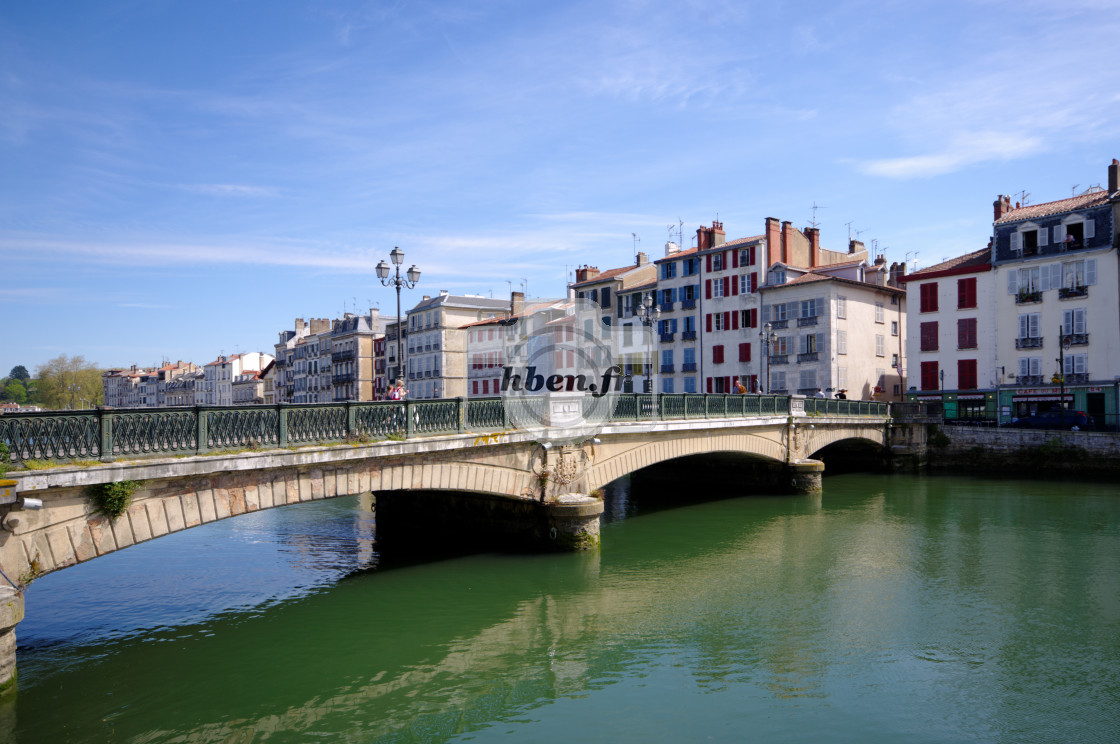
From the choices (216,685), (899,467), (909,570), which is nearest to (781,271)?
(899,467)

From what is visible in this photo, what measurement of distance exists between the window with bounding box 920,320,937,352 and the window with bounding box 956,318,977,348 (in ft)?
4.64

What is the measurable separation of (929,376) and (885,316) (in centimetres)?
726

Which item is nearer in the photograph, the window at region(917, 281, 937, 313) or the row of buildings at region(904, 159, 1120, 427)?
the row of buildings at region(904, 159, 1120, 427)

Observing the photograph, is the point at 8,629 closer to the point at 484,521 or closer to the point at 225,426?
the point at 225,426

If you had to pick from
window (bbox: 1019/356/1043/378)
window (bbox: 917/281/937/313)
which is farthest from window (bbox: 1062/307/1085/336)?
window (bbox: 917/281/937/313)

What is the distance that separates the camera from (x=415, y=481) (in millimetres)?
16484

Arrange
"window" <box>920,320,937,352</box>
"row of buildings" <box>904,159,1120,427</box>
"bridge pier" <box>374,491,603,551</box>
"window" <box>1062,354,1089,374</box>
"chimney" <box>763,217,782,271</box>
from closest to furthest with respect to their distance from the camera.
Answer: "bridge pier" <box>374,491,603,551</box> < "row of buildings" <box>904,159,1120,427</box> < "window" <box>1062,354,1089,374</box> < "window" <box>920,320,937,352</box> < "chimney" <box>763,217,782,271</box>

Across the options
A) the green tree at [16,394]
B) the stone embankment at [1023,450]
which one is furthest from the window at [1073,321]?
the green tree at [16,394]

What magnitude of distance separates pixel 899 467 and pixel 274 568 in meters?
33.9

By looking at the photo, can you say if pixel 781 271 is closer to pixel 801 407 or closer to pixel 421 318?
pixel 801 407

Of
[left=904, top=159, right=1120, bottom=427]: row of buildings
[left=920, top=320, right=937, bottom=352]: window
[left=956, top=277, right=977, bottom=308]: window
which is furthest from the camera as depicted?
[left=920, top=320, right=937, bottom=352]: window

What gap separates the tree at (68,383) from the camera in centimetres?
8850

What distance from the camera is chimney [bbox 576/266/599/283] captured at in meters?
68.5

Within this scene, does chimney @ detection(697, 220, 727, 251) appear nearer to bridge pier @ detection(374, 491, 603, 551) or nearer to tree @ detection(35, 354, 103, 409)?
bridge pier @ detection(374, 491, 603, 551)
